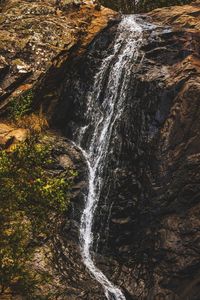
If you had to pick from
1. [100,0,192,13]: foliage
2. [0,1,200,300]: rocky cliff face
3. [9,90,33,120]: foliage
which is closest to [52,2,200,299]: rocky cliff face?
[0,1,200,300]: rocky cliff face

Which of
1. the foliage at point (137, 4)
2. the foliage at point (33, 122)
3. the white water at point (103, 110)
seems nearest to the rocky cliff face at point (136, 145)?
the white water at point (103, 110)

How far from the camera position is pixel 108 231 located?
75.7 ft

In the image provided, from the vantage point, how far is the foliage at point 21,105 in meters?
26.8

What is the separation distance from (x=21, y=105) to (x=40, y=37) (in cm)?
579

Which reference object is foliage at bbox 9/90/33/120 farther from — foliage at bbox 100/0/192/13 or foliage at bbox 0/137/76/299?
foliage at bbox 100/0/192/13

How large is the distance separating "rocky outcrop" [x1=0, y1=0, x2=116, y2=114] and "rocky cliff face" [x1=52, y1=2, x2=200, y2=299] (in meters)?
4.52

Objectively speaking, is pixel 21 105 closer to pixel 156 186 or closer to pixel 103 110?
pixel 103 110

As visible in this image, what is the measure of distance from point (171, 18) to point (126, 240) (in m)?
17.0

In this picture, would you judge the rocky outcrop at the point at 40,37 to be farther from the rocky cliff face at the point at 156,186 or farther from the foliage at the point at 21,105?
the rocky cliff face at the point at 156,186

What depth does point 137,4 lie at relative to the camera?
156 feet

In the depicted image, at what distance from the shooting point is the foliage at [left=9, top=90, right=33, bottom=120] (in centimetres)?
2680

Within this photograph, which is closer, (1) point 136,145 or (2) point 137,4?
(1) point 136,145

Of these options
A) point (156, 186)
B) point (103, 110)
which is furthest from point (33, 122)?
point (156, 186)

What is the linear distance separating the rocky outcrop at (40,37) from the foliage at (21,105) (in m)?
0.43
